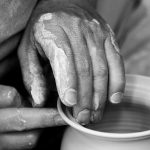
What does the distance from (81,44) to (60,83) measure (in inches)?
5.7

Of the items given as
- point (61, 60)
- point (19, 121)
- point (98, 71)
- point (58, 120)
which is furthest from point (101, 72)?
point (19, 121)

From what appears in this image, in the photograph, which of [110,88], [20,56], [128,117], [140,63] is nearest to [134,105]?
[128,117]

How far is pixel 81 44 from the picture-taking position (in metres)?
1.18

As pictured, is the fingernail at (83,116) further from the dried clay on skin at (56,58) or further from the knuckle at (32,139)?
the knuckle at (32,139)

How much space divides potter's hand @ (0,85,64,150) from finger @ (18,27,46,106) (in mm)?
50

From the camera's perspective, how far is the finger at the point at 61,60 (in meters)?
1.12

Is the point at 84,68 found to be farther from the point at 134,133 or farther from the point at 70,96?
the point at 134,133

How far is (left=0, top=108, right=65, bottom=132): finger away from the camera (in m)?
1.27

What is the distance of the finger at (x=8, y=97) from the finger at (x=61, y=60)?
0.22 metres

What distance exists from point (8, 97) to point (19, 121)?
100 mm

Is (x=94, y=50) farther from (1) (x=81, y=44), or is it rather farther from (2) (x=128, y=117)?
(2) (x=128, y=117)

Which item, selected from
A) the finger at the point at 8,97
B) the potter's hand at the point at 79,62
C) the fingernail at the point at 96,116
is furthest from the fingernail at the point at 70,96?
the finger at the point at 8,97

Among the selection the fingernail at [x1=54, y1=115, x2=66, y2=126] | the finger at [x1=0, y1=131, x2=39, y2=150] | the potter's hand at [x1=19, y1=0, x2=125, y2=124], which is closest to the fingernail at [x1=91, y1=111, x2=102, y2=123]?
the potter's hand at [x1=19, y1=0, x2=125, y2=124]

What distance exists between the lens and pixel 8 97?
1.33m
